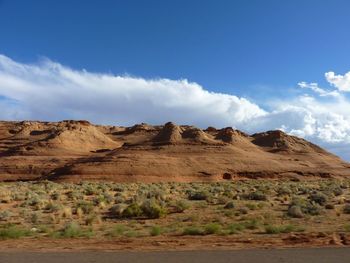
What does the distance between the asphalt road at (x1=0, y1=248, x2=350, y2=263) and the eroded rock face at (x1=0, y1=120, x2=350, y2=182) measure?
57.8m

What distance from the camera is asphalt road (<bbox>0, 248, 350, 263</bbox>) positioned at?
12016 mm

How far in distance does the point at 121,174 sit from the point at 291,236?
2247 inches

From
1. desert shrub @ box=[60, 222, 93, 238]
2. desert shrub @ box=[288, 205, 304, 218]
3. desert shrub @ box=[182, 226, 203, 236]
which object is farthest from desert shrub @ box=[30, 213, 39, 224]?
desert shrub @ box=[288, 205, 304, 218]

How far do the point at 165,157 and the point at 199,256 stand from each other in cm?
6794

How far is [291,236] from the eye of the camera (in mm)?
16609

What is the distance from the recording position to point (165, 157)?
8056 centimetres

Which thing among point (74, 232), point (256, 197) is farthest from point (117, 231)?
point (256, 197)

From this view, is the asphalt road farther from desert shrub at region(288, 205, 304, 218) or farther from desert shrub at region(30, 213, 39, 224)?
desert shrub at region(288, 205, 304, 218)

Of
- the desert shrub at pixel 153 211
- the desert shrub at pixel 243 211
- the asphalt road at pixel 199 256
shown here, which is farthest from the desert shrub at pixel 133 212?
the asphalt road at pixel 199 256

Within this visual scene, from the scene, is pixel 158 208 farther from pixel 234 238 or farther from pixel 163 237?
pixel 234 238

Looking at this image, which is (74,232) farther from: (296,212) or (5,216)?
(296,212)

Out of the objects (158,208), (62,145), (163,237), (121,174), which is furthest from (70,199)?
(62,145)

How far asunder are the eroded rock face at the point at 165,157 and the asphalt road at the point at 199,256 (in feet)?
190

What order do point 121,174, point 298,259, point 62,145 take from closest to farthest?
point 298,259
point 121,174
point 62,145
